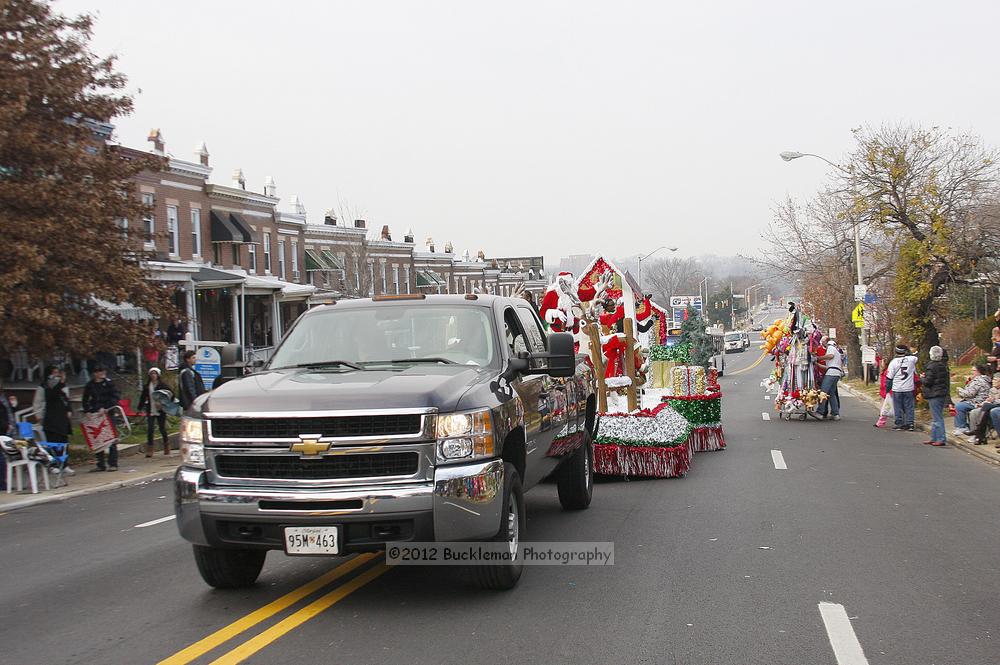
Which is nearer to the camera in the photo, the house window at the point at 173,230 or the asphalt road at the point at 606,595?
the asphalt road at the point at 606,595

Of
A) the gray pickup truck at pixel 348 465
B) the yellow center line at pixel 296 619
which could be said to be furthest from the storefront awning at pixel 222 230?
the gray pickup truck at pixel 348 465

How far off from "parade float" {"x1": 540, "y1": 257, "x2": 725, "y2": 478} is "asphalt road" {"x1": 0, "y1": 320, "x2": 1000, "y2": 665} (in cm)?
126

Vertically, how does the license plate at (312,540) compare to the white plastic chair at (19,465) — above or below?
above

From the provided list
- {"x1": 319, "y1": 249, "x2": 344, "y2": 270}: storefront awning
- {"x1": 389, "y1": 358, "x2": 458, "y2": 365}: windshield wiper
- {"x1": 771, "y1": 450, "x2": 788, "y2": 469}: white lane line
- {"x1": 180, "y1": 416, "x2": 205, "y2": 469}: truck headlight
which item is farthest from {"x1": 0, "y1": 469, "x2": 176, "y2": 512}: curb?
{"x1": 319, "y1": 249, "x2": 344, "y2": 270}: storefront awning

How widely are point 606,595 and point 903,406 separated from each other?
1608 centimetres

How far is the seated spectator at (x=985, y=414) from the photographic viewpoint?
15589mm

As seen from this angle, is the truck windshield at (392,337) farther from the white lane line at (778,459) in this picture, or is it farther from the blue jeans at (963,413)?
the blue jeans at (963,413)

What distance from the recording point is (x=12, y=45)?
1567 cm

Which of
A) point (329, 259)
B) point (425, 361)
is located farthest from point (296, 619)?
point (329, 259)

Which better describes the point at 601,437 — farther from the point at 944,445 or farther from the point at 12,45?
the point at 12,45

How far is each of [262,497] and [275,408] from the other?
0.55 m

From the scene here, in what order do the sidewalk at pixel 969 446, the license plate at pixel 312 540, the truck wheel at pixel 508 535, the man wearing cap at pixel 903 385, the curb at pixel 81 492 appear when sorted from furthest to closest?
1. the man wearing cap at pixel 903 385
2. the sidewalk at pixel 969 446
3. the curb at pixel 81 492
4. the truck wheel at pixel 508 535
5. the license plate at pixel 312 540

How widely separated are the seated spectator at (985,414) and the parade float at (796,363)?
450 centimetres

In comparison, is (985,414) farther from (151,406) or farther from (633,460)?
(151,406)
